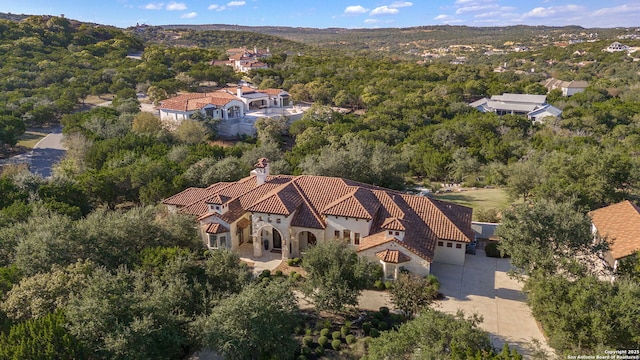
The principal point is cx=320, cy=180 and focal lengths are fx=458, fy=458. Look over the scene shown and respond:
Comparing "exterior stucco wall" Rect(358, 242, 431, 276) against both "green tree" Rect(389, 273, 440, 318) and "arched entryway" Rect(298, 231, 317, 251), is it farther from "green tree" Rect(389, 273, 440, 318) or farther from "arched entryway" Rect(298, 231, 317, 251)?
"arched entryway" Rect(298, 231, 317, 251)

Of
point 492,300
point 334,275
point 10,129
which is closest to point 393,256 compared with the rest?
point 334,275

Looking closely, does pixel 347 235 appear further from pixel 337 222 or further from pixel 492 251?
pixel 492 251

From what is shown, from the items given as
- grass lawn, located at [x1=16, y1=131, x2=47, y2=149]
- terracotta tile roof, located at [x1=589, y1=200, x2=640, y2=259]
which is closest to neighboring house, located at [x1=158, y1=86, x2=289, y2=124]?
grass lawn, located at [x1=16, y1=131, x2=47, y2=149]

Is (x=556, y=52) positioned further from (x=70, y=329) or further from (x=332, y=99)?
(x=70, y=329)

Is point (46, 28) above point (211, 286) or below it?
above

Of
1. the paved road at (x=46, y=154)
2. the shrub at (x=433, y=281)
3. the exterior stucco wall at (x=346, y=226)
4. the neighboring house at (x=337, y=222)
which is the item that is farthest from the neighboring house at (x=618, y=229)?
the paved road at (x=46, y=154)

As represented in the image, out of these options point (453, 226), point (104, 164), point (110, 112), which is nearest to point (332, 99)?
point (110, 112)
